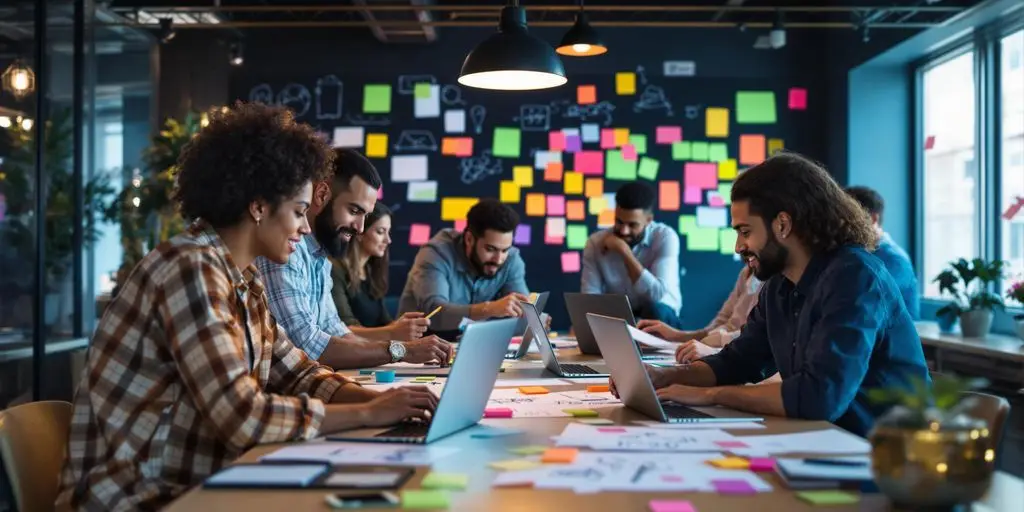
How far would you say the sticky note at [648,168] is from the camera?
6879 millimetres

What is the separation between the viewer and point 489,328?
6.34 feet

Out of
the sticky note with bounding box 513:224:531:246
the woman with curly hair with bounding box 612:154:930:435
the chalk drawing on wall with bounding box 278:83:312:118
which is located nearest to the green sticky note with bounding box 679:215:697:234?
the sticky note with bounding box 513:224:531:246

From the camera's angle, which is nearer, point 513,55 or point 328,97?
point 513,55

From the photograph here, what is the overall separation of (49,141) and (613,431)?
404 centimetres

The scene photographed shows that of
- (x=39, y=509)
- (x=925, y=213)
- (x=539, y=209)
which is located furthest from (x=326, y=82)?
(x=39, y=509)

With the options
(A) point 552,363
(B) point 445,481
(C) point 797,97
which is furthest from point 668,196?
(B) point 445,481

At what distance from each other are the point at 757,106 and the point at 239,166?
18.0 ft

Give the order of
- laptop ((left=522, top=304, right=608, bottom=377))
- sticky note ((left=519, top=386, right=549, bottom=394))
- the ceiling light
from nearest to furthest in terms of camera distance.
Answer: sticky note ((left=519, top=386, right=549, bottom=394)) < laptop ((left=522, top=304, right=608, bottom=377)) < the ceiling light

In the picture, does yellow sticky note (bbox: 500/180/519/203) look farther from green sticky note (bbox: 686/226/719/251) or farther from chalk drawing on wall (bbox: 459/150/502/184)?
green sticky note (bbox: 686/226/719/251)

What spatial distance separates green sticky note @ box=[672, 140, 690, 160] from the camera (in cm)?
687

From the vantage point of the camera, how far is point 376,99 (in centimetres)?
693

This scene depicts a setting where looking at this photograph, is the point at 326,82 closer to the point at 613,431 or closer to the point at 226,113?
the point at 226,113

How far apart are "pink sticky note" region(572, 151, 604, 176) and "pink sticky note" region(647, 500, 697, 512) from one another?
563 centimetres

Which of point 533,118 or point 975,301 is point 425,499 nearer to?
point 975,301
